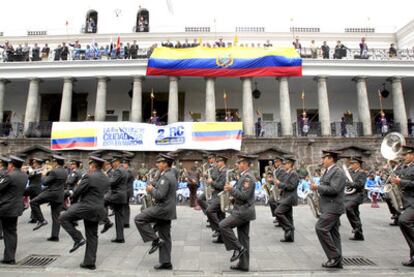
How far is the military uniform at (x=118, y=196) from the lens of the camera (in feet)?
24.6

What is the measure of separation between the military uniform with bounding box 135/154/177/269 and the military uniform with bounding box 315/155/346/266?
111 inches

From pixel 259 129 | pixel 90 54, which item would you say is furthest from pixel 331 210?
pixel 90 54

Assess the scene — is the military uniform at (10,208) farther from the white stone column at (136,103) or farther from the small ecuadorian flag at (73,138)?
the white stone column at (136,103)

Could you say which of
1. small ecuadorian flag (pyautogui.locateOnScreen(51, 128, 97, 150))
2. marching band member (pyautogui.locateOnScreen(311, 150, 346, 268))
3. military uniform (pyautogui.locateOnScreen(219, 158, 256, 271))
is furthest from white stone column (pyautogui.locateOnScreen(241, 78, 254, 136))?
military uniform (pyautogui.locateOnScreen(219, 158, 256, 271))

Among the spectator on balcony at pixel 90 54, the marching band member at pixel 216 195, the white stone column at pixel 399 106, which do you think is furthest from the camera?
the spectator on balcony at pixel 90 54

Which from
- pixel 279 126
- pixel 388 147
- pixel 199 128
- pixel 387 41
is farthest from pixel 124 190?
pixel 387 41

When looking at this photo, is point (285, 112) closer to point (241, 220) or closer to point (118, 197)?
point (118, 197)

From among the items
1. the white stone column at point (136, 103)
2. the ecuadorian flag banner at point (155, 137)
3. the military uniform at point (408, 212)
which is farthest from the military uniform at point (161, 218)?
the white stone column at point (136, 103)

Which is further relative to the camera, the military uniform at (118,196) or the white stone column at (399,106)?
the white stone column at (399,106)

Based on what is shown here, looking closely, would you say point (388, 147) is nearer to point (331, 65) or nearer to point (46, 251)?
point (46, 251)

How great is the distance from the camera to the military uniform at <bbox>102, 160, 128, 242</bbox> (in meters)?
7.51

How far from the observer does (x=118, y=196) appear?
763 centimetres

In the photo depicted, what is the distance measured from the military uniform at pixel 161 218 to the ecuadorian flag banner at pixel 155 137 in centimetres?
1327

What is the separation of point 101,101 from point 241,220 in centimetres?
1865
